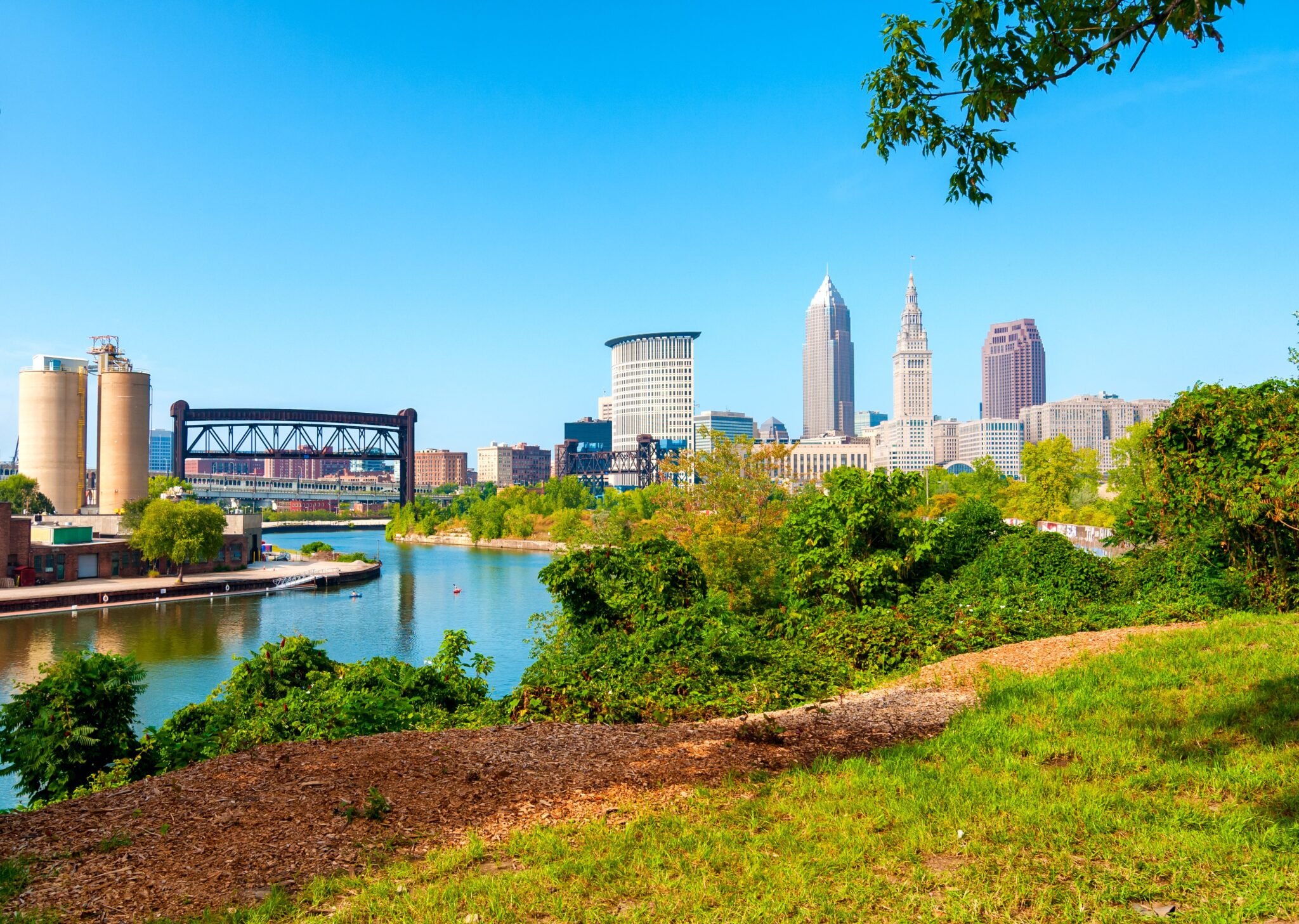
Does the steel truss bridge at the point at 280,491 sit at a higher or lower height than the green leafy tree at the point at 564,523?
higher

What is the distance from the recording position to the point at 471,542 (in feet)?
373

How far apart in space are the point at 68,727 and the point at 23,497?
8939cm

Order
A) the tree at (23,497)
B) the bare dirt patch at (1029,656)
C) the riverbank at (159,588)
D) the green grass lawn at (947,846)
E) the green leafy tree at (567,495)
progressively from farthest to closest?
the green leafy tree at (567,495), the tree at (23,497), the riverbank at (159,588), the bare dirt patch at (1029,656), the green grass lawn at (947,846)

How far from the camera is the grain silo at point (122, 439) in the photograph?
266 feet

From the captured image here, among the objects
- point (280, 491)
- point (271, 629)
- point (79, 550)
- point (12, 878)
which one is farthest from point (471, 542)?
point (12, 878)

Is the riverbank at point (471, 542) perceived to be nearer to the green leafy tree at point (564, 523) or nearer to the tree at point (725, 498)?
the green leafy tree at point (564, 523)

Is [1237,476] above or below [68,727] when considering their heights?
above

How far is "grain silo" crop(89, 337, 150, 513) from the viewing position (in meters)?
81.2

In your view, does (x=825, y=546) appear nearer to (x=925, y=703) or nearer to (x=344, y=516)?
(x=925, y=703)

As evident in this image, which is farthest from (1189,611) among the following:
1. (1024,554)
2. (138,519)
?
(138,519)

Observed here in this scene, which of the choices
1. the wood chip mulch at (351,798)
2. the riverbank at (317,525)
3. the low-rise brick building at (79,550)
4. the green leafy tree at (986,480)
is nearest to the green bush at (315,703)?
the wood chip mulch at (351,798)

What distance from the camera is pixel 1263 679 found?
26.5ft

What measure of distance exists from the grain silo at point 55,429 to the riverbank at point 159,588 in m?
33.4

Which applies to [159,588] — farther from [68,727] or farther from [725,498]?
[68,727]
